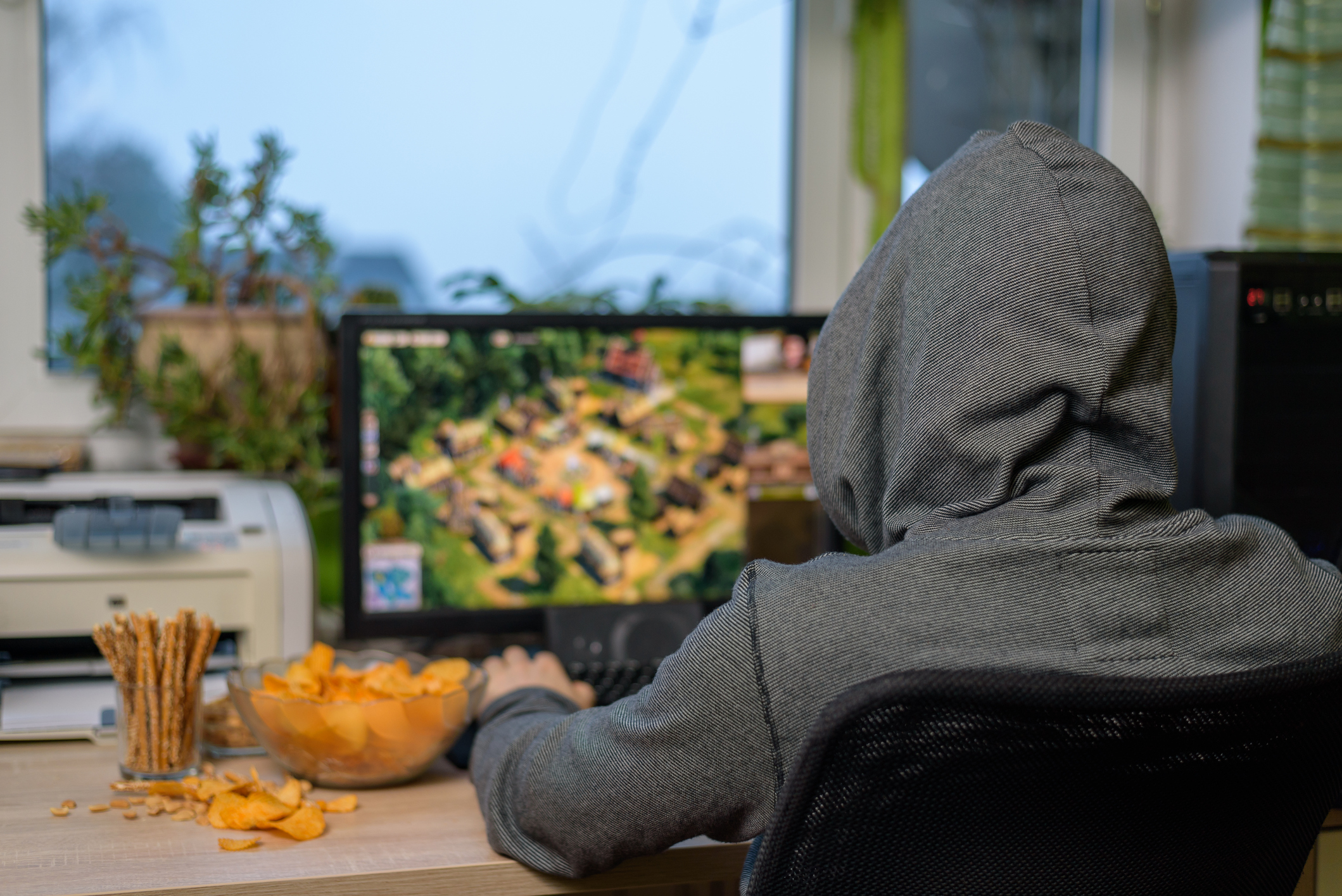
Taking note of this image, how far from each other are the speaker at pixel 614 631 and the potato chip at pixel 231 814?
43 cm

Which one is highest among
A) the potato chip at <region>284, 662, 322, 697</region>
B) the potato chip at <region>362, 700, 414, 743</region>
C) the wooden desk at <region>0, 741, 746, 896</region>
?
the potato chip at <region>284, 662, 322, 697</region>

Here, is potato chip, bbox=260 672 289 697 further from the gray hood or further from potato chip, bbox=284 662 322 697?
the gray hood

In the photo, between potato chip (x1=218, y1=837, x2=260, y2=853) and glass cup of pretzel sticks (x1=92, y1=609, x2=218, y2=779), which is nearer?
potato chip (x1=218, y1=837, x2=260, y2=853)

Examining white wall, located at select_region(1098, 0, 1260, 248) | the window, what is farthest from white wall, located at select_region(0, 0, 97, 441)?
white wall, located at select_region(1098, 0, 1260, 248)

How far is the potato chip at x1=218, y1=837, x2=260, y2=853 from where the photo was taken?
31.7 inches

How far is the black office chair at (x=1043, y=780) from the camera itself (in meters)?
0.53

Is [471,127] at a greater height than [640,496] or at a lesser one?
greater

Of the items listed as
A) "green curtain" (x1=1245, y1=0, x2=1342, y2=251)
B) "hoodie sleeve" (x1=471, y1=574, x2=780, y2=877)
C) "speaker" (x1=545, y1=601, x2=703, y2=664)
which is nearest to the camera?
"hoodie sleeve" (x1=471, y1=574, x2=780, y2=877)

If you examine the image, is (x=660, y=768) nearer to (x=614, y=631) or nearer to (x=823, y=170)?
(x=614, y=631)

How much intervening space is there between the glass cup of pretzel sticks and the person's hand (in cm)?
25

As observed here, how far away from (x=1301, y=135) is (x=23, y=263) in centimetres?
195

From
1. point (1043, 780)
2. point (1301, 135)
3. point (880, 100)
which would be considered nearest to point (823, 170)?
point (880, 100)

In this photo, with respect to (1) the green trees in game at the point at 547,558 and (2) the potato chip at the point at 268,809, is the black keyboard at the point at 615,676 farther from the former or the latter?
(2) the potato chip at the point at 268,809

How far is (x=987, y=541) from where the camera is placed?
0.63m
